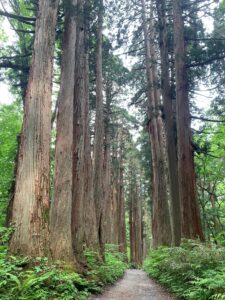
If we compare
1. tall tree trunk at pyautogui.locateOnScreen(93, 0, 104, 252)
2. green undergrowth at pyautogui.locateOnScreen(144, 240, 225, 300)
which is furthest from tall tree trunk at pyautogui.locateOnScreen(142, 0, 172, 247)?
green undergrowth at pyautogui.locateOnScreen(144, 240, 225, 300)

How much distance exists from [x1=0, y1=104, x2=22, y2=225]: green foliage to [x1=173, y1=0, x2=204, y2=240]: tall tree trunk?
7.93 metres

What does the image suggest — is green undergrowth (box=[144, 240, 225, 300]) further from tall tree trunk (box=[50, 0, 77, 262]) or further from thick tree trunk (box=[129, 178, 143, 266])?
thick tree trunk (box=[129, 178, 143, 266])

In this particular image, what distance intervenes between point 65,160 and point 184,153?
3.74 metres

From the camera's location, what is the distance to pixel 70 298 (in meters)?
4.53

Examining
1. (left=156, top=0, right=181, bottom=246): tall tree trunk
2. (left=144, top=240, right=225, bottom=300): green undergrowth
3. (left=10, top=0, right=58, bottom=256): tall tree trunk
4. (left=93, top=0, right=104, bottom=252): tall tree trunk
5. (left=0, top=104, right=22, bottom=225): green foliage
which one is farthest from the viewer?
(left=0, top=104, right=22, bottom=225): green foliage

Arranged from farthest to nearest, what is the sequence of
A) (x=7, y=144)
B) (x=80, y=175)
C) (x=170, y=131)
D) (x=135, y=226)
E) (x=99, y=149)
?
1. (x=135, y=226)
2. (x=7, y=144)
3. (x=99, y=149)
4. (x=170, y=131)
5. (x=80, y=175)

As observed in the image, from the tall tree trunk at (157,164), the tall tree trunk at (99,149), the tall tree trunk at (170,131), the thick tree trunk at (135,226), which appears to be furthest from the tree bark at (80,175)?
the thick tree trunk at (135,226)

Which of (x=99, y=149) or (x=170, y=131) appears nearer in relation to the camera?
(x=170, y=131)

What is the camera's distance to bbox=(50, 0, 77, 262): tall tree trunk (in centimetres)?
658

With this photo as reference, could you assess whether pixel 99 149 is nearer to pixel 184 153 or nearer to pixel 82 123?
pixel 82 123

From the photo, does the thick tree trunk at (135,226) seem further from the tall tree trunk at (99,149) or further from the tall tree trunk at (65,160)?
the tall tree trunk at (65,160)

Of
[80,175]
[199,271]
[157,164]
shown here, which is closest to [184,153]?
[80,175]

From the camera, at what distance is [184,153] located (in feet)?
29.5

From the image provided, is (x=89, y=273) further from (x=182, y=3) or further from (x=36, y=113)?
(x=182, y=3)
